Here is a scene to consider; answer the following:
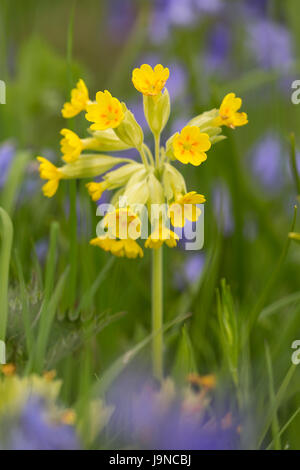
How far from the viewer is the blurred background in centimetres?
32

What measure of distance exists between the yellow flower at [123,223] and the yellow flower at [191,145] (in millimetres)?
33

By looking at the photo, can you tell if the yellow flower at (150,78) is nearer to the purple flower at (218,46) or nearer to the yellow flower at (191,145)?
the yellow flower at (191,145)

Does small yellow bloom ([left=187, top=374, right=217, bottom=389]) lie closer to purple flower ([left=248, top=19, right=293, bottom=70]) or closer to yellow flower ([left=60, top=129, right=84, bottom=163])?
yellow flower ([left=60, top=129, right=84, bottom=163])

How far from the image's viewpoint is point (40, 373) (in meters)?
0.29

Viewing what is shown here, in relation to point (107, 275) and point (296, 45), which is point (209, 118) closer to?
point (107, 275)

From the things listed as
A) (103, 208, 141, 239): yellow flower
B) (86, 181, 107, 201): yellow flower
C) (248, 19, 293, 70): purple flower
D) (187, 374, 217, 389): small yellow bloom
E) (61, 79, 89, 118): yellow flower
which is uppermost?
(248, 19, 293, 70): purple flower

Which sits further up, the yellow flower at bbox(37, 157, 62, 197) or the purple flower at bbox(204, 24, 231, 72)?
the purple flower at bbox(204, 24, 231, 72)

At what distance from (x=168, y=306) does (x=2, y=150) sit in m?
0.18

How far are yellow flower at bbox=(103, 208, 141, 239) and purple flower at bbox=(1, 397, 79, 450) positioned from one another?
0.08 metres

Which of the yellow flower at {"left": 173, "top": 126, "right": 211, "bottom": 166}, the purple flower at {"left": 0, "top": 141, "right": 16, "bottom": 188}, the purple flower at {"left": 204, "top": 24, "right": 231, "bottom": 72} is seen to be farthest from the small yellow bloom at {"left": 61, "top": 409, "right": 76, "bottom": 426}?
the purple flower at {"left": 204, "top": 24, "right": 231, "bottom": 72}

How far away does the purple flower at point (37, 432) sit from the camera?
0.79 feet

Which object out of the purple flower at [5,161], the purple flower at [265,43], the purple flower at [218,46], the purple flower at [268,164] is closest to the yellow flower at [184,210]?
the purple flower at [5,161]

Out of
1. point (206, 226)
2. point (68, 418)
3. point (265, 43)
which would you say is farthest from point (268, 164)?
point (68, 418)

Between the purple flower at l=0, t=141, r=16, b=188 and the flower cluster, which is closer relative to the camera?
the flower cluster
